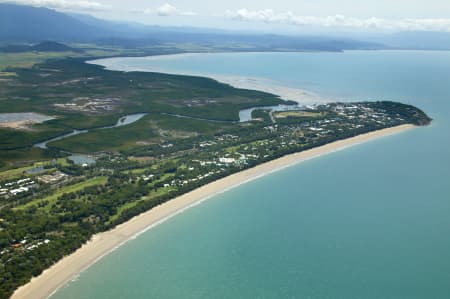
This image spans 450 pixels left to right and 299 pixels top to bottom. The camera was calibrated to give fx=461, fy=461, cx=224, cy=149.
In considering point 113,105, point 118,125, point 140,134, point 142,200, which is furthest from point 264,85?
point 142,200

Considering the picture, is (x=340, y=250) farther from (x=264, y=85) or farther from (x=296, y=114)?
(x=264, y=85)

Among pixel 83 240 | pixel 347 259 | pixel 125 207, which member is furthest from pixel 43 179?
pixel 347 259

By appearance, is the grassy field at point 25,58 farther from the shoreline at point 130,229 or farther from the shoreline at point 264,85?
the shoreline at point 130,229

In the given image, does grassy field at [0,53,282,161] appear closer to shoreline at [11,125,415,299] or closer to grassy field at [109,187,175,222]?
grassy field at [109,187,175,222]

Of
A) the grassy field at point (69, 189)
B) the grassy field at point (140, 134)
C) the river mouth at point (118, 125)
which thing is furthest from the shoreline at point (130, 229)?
the river mouth at point (118, 125)

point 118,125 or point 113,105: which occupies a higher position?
point 113,105

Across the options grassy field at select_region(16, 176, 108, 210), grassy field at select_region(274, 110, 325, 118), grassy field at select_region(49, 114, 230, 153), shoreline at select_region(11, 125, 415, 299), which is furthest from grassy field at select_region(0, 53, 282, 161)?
shoreline at select_region(11, 125, 415, 299)

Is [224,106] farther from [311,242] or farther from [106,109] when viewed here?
[311,242]

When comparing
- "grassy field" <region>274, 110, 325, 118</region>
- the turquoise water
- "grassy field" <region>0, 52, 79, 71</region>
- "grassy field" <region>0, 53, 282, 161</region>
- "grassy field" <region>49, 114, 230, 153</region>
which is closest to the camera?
the turquoise water
